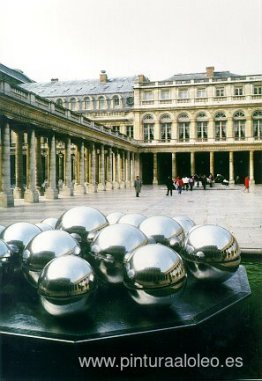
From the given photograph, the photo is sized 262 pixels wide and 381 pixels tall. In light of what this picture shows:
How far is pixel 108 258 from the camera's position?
4465 millimetres

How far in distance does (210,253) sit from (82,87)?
220 ft

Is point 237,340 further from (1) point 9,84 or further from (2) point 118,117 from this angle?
(2) point 118,117

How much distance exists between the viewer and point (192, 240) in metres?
4.78

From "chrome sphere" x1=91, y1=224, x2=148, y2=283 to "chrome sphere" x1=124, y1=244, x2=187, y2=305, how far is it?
336mm

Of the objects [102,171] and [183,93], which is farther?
[183,93]

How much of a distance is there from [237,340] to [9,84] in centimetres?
1983

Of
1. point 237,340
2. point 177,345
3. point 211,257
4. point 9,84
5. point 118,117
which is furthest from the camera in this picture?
point 118,117

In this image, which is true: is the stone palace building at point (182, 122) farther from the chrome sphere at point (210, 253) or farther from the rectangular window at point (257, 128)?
the chrome sphere at point (210, 253)

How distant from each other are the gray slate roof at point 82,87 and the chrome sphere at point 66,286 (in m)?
64.1

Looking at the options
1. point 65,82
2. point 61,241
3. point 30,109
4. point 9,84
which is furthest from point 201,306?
point 65,82

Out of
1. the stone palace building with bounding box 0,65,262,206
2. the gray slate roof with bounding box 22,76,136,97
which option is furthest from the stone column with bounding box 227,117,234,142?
the gray slate roof with bounding box 22,76,136,97

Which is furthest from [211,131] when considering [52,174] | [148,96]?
[52,174]

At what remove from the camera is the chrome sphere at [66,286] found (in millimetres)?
3816

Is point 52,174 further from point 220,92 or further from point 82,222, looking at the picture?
point 220,92
